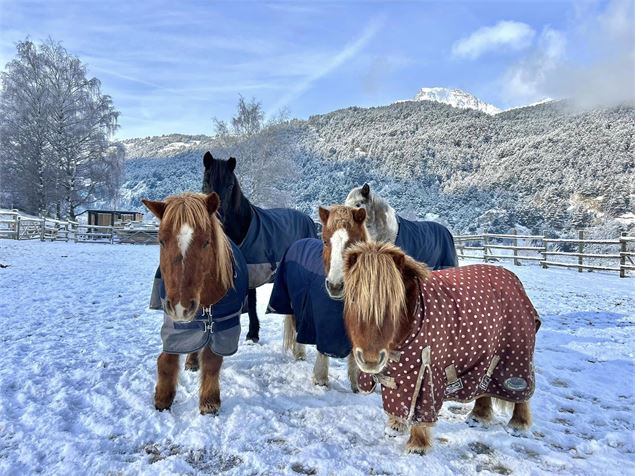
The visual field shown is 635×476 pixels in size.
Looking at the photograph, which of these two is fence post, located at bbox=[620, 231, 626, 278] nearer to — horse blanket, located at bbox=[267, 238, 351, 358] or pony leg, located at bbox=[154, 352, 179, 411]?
horse blanket, located at bbox=[267, 238, 351, 358]

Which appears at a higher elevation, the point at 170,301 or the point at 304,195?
the point at 304,195

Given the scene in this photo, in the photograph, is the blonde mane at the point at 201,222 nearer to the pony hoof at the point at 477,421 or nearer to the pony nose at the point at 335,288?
the pony nose at the point at 335,288

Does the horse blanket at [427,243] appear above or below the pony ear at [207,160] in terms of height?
below

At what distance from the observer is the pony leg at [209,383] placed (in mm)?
2949

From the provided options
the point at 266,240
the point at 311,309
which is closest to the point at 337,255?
the point at 311,309

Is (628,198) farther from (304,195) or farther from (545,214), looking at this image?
(304,195)

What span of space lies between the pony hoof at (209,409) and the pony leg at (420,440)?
4.66ft

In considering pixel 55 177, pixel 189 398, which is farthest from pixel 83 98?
pixel 189 398

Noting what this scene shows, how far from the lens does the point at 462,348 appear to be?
2.61 metres

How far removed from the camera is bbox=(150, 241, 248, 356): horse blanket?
115 inches

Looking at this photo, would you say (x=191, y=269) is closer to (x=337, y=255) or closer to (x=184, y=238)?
(x=184, y=238)

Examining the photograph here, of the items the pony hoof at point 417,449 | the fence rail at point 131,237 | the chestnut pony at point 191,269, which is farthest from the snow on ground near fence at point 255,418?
the fence rail at point 131,237

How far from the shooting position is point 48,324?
16.5 feet

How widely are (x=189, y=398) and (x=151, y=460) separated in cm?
86
